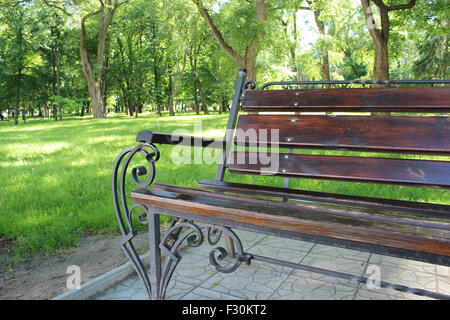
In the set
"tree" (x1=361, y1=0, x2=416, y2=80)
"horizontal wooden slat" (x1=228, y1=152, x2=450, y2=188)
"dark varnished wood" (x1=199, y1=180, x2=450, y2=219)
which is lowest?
"dark varnished wood" (x1=199, y1=180, x2=450, y2=219)

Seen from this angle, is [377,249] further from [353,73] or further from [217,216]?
[353,73]

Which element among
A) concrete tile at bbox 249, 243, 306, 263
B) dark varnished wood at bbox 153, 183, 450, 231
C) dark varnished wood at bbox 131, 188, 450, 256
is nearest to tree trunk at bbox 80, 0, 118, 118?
concrete tile at bbox 249, 243, 306, 263

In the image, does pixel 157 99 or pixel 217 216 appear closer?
pixel 217 216

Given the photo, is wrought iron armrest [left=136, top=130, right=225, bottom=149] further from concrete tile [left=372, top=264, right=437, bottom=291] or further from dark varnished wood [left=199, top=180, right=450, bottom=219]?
concrete tile [left=372, top=264, right=437, bottom=291]

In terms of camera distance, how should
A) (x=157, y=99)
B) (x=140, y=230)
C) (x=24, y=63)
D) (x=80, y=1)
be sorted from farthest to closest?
(x=157, y=99), (x=24, y=63), (x=80, y=1), (x=140, y=230)

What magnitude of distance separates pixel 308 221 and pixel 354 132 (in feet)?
3.40

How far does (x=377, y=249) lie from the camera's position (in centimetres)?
140

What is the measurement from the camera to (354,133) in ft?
7.50

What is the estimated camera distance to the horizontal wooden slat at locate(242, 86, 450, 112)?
2145 millimetres

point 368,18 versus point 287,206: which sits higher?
point 368,18

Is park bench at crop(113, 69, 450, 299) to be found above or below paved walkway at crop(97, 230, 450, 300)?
above

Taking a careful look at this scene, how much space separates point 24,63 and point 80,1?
14549 millimetres
